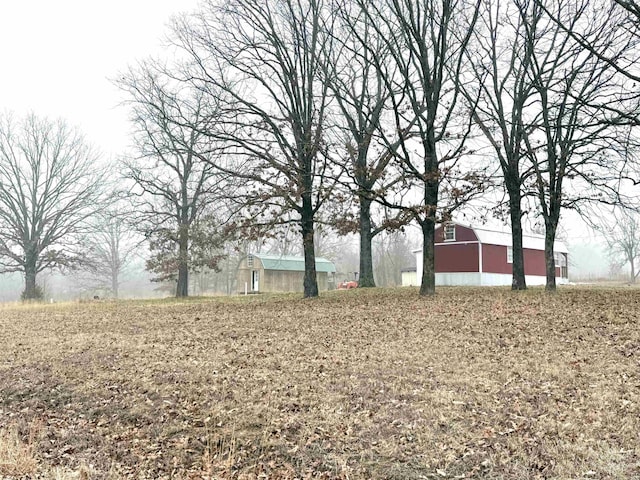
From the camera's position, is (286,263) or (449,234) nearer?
(449,234)

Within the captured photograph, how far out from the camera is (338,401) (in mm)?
6438

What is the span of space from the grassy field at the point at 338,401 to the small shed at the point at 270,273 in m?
30.2

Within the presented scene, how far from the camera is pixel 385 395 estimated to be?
6578mm

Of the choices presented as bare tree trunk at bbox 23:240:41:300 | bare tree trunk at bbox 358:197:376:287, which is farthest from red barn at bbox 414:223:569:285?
bare tree trunk at bbox 23:240:41:300

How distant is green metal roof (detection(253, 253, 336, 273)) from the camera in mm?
42688

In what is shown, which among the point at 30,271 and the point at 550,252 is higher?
the point at 550,252

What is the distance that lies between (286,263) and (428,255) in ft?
91.3

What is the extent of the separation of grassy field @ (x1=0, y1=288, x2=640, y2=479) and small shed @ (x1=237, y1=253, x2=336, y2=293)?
30.2 meters

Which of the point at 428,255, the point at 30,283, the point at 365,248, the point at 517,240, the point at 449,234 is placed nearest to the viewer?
the point at 428,255

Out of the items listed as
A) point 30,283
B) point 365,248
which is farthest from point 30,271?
point 365,248

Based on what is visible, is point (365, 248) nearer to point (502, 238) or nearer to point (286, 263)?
point (502, 238)

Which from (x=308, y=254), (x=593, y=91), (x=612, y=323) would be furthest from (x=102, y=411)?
(x=593, y=91)

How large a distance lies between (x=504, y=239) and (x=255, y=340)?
25511mm

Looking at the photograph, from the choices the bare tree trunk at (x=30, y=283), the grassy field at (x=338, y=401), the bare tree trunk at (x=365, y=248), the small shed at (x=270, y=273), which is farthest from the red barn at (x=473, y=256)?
the bare tree trunk at (x=30, y=283)
